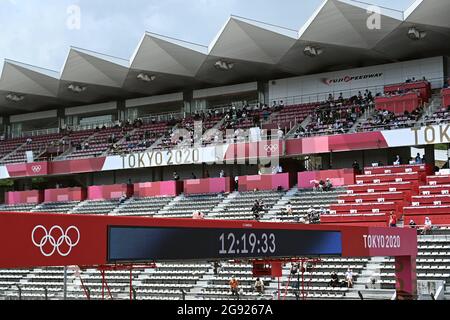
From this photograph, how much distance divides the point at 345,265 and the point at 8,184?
3784cm

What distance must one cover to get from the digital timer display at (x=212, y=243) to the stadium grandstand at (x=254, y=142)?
10.5 meters

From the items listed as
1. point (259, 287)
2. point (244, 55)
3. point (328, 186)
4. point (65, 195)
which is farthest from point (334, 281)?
point (65, 195)

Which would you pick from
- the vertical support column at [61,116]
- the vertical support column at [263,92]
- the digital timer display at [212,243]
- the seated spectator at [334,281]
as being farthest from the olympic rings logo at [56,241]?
the vertical support column at [61,116]

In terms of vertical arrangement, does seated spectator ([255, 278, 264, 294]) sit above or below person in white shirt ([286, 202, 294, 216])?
below

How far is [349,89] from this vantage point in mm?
46156

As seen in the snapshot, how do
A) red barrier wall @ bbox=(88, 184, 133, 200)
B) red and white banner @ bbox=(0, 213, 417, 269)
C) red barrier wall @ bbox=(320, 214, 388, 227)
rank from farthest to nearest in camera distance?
1. red barrier wall @ bbox=(88, 184, 133, 200)
2. red barrier wall @ bbox=(320, 214, 388, 227)
3. red and white banner @ bbox=(0, 213, 417, 269)

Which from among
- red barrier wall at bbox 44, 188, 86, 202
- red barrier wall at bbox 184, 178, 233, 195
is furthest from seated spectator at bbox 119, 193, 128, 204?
red barrier wall at bbox 184, 178, 233, 195

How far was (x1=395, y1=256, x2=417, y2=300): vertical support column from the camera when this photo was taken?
1756 centimetres

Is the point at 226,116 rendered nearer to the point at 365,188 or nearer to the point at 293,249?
the point at 365,188

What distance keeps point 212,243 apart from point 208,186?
102 feet

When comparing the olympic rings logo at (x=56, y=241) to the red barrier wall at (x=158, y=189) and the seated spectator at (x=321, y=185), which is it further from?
the red barrier wall at (x=158, y=189)

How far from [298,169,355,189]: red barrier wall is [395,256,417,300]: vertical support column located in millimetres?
18862

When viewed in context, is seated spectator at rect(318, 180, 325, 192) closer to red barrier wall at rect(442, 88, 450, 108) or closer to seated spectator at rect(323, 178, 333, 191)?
seated spectator at rect(323, 178, 333, 191)
